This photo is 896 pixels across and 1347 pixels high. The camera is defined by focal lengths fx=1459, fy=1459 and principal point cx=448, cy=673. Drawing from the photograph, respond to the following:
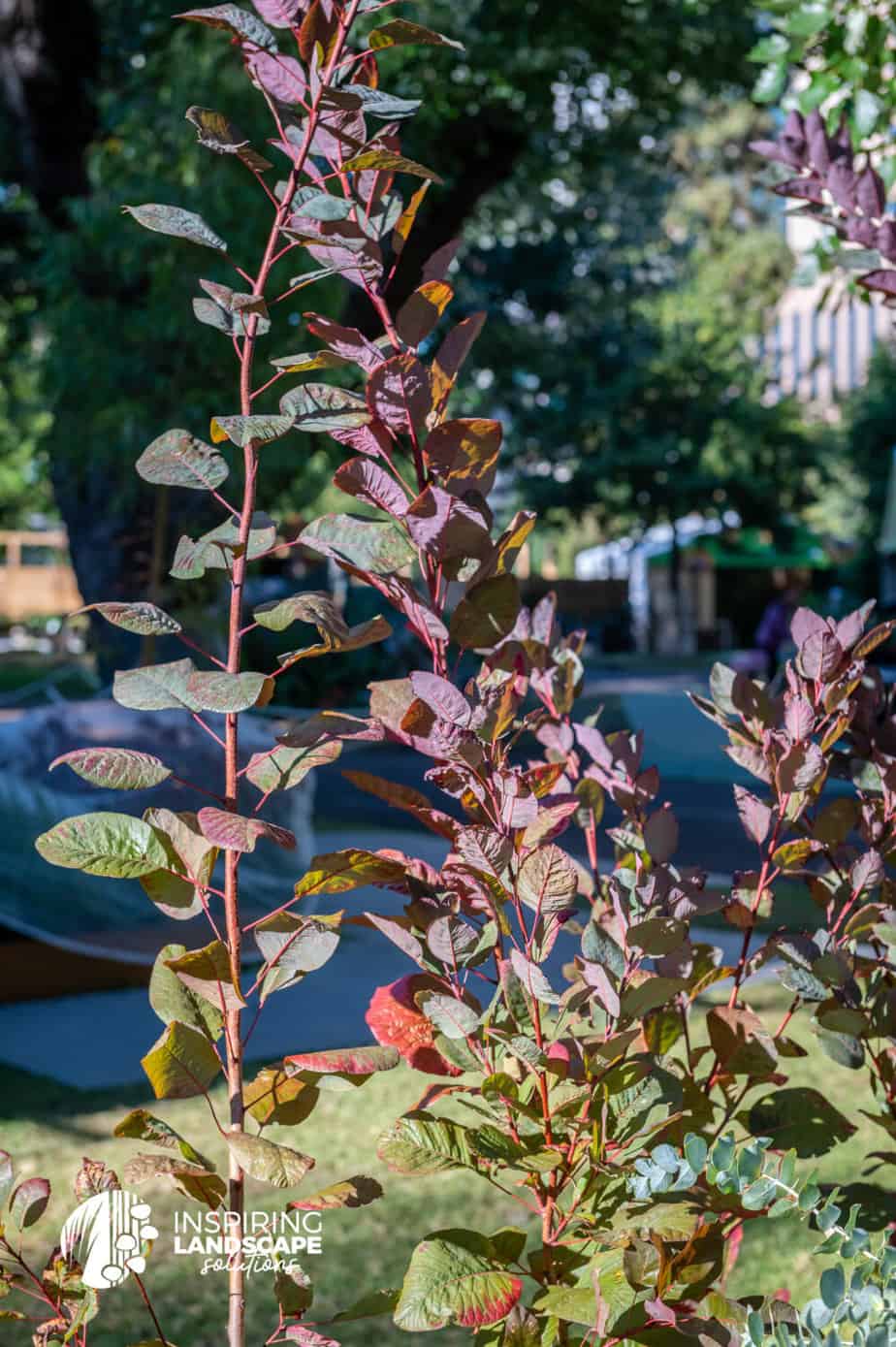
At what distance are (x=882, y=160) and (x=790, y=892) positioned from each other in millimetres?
5603

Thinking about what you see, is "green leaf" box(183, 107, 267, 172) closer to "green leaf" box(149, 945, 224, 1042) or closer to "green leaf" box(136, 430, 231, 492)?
"green leaf" box(136, 430, 231, 492)

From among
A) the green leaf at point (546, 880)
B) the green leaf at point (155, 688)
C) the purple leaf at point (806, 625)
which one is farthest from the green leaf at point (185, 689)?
the purple leaf at point (806, 625)

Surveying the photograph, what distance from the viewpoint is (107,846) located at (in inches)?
55.2

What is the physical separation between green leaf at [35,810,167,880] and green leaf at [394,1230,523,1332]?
455 millimetres

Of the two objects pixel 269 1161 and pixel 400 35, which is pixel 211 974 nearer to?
pixel 269 1161

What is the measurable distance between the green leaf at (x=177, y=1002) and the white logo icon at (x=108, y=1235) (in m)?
0.17

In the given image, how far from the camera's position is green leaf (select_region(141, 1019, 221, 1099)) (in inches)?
56.2

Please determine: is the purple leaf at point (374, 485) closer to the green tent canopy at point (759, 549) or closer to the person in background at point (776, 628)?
the person in background at point (776, 628)

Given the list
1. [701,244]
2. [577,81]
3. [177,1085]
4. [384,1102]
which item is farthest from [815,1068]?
[701,244]

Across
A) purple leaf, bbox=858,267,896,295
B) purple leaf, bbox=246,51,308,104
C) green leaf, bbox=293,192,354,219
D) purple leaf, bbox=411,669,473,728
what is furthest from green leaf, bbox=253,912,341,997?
purple leaf, bbox=858,267,896,295

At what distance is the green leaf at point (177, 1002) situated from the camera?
148 cm

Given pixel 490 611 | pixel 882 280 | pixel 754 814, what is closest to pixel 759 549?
pixel 882 280

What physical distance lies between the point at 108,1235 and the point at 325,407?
33.4 inches

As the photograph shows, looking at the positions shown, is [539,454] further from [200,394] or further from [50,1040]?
[50,1040]
